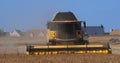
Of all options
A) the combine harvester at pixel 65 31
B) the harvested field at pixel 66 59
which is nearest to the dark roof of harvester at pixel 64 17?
the combine harvester at pixel 65 31

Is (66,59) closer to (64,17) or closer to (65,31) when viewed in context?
(65,31)

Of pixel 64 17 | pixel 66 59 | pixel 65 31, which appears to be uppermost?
pixel 64 17

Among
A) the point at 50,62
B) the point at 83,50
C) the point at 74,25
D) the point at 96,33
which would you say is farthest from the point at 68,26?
the point at 96,33

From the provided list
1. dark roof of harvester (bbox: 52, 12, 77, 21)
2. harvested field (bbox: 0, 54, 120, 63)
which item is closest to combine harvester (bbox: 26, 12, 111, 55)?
dark roof of harvester (bbox: 52, 12, 77, 21)

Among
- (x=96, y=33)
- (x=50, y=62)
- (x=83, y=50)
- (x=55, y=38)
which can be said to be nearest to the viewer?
(x=50, y=62)

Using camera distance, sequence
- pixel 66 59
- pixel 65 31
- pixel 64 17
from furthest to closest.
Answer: pixel 65 31 < pixel 64 17 < pixel 66 59

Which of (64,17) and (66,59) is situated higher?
(64,17)

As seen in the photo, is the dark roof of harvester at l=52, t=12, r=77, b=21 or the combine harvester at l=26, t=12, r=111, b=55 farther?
the dark roof of harvester at l=52, t=12, r=77, b=21

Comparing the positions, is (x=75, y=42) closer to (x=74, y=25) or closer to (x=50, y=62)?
(x=74, y=25)

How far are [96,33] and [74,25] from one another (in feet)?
412

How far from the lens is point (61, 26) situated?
111 ft

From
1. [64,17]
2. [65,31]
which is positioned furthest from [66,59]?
→ [64,17]

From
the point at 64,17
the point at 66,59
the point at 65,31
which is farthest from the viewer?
the point at 65,31

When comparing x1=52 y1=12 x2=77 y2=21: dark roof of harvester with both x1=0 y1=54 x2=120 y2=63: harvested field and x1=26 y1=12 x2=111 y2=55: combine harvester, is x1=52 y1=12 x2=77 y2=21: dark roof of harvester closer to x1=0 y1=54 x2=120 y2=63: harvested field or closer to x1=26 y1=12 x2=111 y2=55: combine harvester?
x1=26 y1=12 x2=111 y2=55: combine harvester
